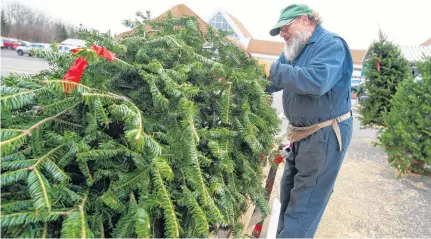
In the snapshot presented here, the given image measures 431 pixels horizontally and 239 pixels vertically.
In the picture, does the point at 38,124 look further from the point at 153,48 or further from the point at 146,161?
the point at 153,48

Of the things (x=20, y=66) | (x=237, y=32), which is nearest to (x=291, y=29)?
(x=20, y=66)

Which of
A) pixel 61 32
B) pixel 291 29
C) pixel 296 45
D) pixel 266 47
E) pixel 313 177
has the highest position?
pixel 266 47

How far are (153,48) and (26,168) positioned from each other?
0.78m

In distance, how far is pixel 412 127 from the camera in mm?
Answer: 4965

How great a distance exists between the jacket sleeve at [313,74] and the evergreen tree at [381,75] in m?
6.88

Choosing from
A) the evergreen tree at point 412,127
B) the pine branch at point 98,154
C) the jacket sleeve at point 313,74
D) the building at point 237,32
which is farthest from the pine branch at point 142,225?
the evergreen tree at point 412,127

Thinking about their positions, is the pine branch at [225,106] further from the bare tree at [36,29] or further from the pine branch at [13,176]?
the bare tree at [36,29]

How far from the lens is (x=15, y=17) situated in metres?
37.8

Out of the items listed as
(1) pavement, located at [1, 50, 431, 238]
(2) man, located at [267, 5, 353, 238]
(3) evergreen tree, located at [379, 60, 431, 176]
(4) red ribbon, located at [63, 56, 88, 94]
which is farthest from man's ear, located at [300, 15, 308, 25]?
(3) evergreen tree, located at [379, 60, 431, 176]

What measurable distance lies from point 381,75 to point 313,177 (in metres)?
7.28

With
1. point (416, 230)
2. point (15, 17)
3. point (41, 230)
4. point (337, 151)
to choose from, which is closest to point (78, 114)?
point (41, 230)

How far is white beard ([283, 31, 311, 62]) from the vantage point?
2291mm

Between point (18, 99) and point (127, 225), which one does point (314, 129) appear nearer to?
point (127, 225)

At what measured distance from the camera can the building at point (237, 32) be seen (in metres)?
2.01
